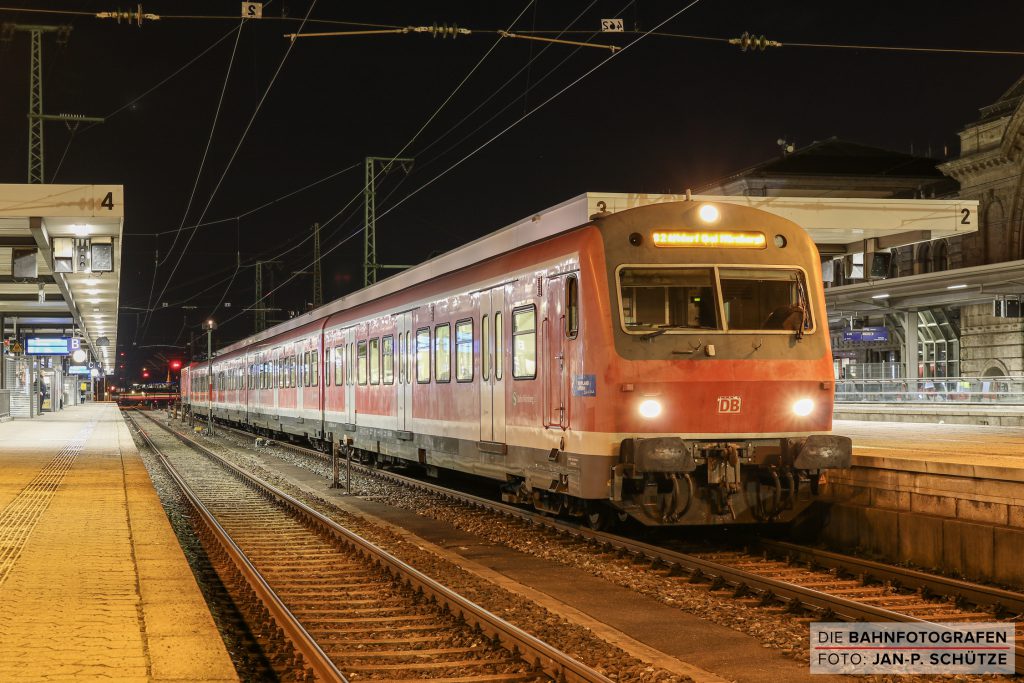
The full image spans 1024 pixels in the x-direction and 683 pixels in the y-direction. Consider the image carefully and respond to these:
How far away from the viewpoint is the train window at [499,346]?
527 inches

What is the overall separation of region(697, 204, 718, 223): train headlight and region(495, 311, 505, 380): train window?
10.4ft

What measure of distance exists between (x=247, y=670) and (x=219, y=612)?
2217 millimetres

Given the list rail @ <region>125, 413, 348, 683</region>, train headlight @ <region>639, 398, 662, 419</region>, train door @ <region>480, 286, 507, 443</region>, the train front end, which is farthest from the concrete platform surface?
rail @ <region>125, 413, 348, 683</region>

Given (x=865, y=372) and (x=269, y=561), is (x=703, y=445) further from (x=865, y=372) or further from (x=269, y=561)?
(x=865, y=372)

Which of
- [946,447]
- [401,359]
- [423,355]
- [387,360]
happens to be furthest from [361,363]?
[946,447]

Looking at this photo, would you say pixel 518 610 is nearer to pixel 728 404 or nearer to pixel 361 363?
pixel 728 404

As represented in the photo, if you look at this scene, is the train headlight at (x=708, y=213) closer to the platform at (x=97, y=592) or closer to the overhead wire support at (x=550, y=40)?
the overhead wire support at (x=550, y=40)

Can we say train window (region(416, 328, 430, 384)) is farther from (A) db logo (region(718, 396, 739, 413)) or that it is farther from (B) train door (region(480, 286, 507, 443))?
(A) db logo (region(718, 396, 739, 413))

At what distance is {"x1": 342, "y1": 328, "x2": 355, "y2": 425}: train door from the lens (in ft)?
72.3

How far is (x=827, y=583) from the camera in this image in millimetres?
9562

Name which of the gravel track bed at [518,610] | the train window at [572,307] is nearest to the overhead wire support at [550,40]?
the train window at [572,307]

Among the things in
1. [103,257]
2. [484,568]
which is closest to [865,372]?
[103,257]

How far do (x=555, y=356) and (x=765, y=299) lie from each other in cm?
229

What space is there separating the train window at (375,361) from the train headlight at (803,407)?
9.95 meters
